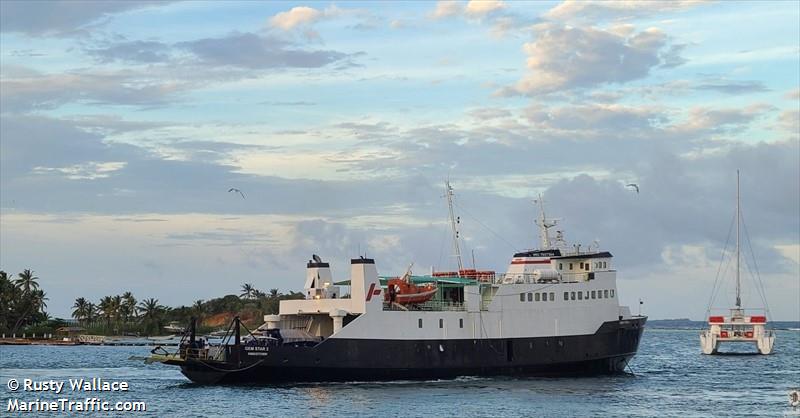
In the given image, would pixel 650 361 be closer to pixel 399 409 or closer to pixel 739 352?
pixel 739 352

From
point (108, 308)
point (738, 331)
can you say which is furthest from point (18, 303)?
point (738, 331)

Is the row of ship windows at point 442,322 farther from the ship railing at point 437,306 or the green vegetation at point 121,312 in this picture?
the green vegetation at point 121,312

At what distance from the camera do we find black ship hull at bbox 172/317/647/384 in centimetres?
4503

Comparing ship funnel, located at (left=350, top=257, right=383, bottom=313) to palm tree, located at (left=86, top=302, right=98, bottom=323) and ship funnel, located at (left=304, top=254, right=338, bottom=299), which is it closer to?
ship funnel, located at (left=304, top=254, right=338, bottom=299)

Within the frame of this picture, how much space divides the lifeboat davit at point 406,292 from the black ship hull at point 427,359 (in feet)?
7.05

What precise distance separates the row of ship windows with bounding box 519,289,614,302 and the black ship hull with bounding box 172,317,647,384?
1.48 m

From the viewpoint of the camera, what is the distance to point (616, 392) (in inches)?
1843

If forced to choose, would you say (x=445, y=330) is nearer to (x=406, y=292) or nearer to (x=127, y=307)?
(x=406, y=292)

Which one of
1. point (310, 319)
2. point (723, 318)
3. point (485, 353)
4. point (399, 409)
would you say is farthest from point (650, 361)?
point (399, 409)

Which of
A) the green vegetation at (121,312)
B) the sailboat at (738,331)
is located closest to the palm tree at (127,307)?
the green vegetation at (121,312)

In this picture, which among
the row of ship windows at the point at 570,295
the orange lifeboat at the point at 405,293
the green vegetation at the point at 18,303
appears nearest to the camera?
the orange lifeboat at the point at 405,293

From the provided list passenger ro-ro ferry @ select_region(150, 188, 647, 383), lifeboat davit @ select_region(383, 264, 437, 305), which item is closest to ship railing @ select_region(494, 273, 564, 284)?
passenger ro-ro ferry @ select_region(150, 188, 647, 383)

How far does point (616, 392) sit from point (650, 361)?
28113 millimetres

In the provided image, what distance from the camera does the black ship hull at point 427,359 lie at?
4503 centimetres
